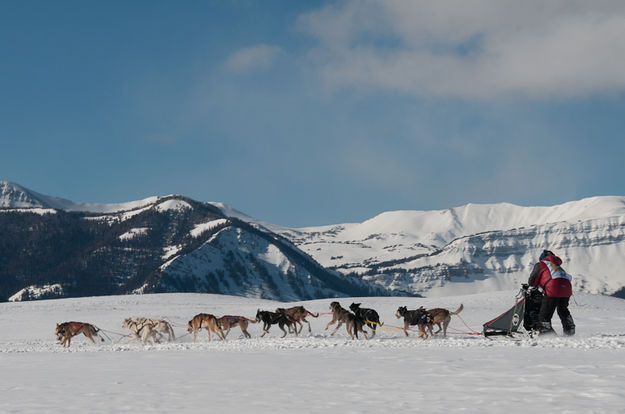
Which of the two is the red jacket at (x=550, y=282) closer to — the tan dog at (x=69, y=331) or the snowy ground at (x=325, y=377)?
the snowy ground at (x=325, y=377)

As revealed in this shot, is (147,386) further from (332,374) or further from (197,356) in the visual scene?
(197,356)

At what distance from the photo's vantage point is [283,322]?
A: 882 inches

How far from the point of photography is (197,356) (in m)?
15.4

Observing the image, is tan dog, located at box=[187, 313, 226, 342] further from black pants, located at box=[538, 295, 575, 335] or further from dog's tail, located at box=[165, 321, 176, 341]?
black pants, located at box=[538, 295, 575, 335]

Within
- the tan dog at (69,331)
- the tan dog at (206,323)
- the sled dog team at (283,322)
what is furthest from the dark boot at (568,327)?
the tan dog at (69,331)

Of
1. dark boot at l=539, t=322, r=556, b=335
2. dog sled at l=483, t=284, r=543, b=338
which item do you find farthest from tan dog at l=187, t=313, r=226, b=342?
dark boot at l=539, t=322, r=556, b=335

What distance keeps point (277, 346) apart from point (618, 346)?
28.8 feet

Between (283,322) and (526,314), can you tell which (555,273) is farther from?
(283,322)

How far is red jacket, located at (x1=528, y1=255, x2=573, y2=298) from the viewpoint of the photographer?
16875 millimetres

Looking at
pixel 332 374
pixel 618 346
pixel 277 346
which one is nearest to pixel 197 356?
pixel 277 346

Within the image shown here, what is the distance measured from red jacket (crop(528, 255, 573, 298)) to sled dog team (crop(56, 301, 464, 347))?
121 inches

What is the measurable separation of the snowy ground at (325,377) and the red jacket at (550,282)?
1.40 metres

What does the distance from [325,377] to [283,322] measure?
12.0m

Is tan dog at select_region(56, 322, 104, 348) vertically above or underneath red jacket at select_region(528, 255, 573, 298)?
underneath
